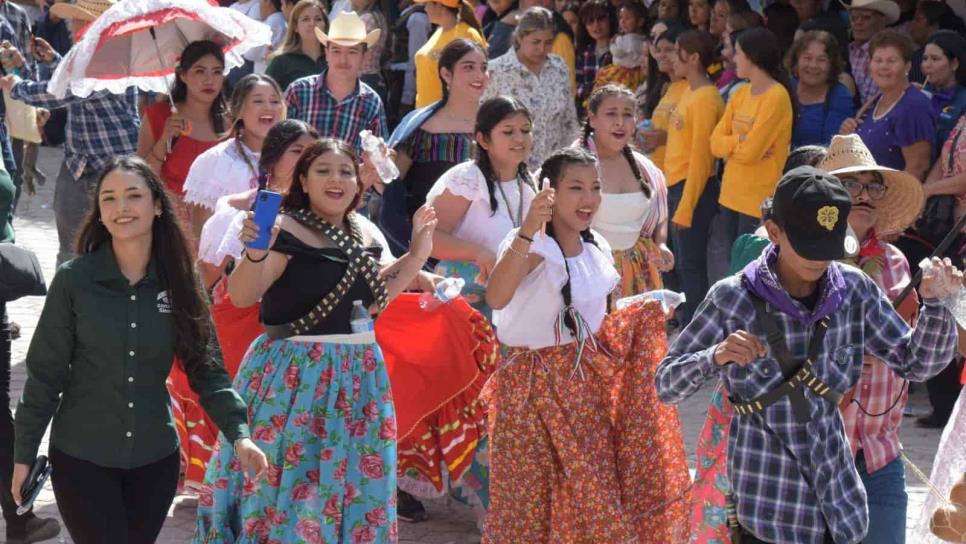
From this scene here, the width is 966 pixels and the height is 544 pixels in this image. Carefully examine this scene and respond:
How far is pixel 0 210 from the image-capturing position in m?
6.16

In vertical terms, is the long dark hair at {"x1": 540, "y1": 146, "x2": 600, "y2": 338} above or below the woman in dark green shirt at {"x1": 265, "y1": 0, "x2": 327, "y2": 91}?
below

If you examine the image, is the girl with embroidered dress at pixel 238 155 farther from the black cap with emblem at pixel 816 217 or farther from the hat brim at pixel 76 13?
the black cap with emblem at pixel 816 217

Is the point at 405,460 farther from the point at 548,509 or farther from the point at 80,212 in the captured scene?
the point at 80,212

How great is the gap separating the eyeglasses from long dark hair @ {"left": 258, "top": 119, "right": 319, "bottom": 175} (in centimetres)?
241

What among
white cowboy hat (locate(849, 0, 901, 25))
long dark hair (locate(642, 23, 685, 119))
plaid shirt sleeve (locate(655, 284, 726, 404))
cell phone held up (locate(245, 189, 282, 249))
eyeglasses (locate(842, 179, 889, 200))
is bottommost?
plaid shirt sleeve (locate(655, 284, 726, 404))

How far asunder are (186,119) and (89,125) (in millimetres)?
719

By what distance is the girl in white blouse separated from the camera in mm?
7004

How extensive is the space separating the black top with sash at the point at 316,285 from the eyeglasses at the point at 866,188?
172 centimetres

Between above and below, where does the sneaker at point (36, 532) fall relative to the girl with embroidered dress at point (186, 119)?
below

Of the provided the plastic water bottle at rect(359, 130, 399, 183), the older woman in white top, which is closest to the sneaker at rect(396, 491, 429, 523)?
the plastic water bottle at rect(359, 130, 399, 183)

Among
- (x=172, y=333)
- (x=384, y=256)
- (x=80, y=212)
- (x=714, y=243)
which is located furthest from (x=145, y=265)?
(x=714, y=243)

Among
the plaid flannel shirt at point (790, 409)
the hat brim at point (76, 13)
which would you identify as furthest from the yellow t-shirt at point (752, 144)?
the plaid flannel shirt at point (790, 409)

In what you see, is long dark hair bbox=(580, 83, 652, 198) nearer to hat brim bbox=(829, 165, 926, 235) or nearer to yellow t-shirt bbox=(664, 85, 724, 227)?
hat brim bbox=(829, 165, 926, 235)

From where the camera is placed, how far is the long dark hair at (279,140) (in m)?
6.72
